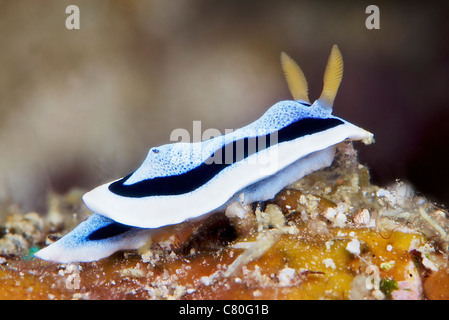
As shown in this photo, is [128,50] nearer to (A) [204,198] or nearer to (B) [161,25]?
(B) [161,25]

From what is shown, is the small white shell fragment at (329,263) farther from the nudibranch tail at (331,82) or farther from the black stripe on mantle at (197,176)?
the nudibranch tail at (331,82)

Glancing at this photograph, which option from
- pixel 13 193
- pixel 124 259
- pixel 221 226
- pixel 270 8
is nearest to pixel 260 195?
pixel 221 226

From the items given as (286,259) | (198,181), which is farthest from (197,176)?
(286,259)

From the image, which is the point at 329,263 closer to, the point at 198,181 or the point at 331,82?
the point at 198,181

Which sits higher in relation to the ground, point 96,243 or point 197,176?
point 197,176

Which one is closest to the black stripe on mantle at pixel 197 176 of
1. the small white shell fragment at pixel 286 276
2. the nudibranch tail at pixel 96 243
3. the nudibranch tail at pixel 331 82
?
the nudibranch tail at pixel 96 243
